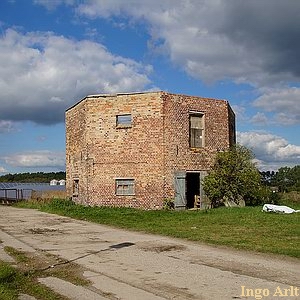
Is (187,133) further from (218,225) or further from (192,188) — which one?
(218,225)

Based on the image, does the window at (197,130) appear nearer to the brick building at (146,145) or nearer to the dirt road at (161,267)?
the brick building at (146,145)

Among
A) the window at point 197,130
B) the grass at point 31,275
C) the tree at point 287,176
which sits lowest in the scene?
the grass at point 31,275

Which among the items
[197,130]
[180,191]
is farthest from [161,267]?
[197,130]

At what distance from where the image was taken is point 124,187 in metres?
28.3

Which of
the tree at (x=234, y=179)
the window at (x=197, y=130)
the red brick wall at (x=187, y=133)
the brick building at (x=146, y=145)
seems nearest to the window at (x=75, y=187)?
A: the brick building at (x=146, y=145)

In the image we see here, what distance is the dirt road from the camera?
322 inches

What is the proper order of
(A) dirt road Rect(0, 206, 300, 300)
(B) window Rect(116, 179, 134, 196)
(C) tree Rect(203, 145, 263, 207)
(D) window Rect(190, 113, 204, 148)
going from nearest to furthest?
(A) dirt road Rect(0, 206, 300, 300) < (C) tree Rect(203, 145, 263, 207) < (B) window Rect(116, 179, 134, 196) < (D) window Rect(190, 113, 204, 148)

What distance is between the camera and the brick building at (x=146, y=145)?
1094 inches

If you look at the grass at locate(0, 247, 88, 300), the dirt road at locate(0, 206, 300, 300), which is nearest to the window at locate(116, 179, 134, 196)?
the dirt road at locate(0, 206, 300, 300)

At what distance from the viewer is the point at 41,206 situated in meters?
31.4

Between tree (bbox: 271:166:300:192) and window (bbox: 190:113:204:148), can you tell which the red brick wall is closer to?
window (bbox: 190:113:204:148)

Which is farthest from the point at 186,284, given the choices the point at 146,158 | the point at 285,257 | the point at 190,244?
the point at 146,158

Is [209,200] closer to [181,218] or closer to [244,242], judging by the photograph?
[181,218]

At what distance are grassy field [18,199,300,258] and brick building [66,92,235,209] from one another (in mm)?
1456
